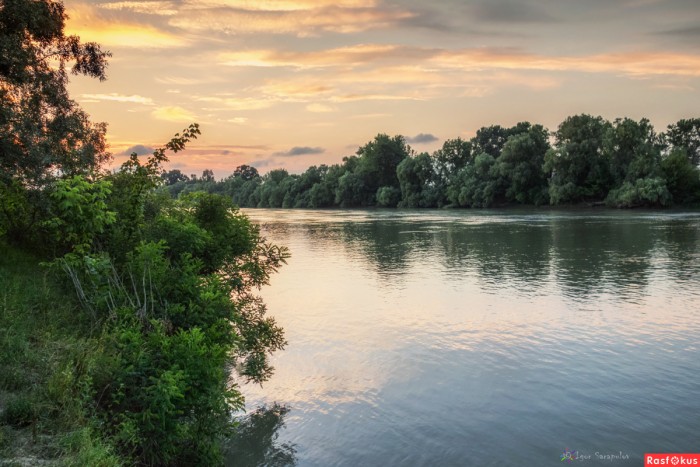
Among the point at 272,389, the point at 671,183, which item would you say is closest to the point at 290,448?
the point at 272,389

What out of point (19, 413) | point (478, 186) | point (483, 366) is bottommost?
point (483, 366)

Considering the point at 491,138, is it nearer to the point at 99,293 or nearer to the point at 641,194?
the point at 641,194

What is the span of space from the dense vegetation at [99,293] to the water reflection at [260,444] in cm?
62

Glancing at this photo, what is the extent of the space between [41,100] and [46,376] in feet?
48.8

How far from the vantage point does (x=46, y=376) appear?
11.0 m

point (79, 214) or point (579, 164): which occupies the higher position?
point (579, 164)

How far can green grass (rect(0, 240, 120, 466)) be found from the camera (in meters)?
9.03

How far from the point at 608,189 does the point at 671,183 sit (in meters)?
12.4

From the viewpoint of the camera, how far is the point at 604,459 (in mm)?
13109

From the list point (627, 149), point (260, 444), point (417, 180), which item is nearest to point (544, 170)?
point (627, 149)

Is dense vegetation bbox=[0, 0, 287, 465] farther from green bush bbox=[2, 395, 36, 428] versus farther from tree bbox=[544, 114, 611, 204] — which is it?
tree bbox=[544, 114, 611, 204]

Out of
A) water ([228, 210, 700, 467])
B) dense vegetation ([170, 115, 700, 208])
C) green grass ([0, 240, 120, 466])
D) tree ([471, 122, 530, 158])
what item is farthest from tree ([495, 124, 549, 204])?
green grass ([0, 240, 120, 466])

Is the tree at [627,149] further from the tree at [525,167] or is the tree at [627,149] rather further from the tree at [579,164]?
the tree at [525,167]

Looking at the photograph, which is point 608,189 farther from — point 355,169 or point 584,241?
point 355,169
